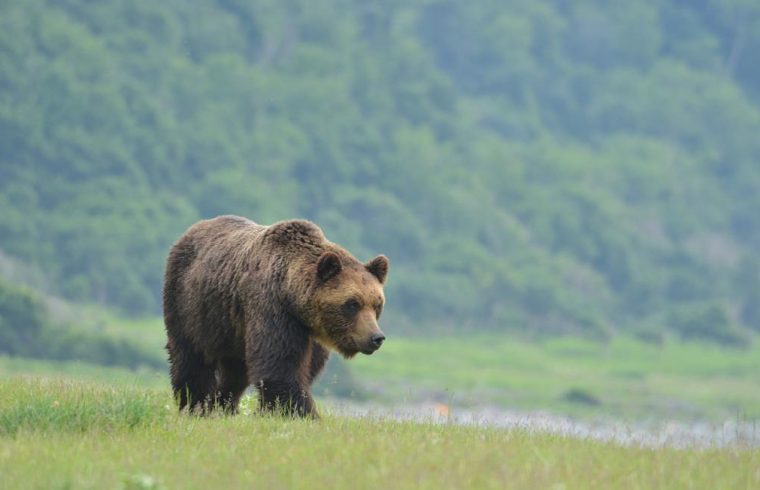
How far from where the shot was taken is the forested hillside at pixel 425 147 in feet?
234

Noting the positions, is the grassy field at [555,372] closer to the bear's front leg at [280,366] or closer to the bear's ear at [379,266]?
the bear's ear at [379,266]

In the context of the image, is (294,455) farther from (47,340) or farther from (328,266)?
(47,340)

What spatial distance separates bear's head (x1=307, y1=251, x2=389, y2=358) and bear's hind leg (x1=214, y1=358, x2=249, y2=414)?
3.85 feet

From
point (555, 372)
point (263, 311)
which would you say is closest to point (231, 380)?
point (263, 311)

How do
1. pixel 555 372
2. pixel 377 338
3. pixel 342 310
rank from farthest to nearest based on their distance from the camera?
pixel 555 372 < pixel 342 310 < pixel 377 338

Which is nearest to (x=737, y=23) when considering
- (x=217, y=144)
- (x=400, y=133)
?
(x=400, y=133)

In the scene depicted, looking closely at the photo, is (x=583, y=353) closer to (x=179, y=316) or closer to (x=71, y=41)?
(x=71, y=41)

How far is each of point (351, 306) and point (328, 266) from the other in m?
0.36

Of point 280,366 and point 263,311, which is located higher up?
point 263,311

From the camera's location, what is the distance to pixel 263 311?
36.5ft

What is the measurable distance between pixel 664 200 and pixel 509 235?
17.4m

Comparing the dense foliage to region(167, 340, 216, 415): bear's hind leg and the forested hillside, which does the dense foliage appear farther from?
region(167, 340, 216, 415): bear's hind leg

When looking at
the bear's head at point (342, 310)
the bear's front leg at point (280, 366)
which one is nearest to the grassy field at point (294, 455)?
the bear's front leg at point (280, 366)

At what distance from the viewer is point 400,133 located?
88062 mm
